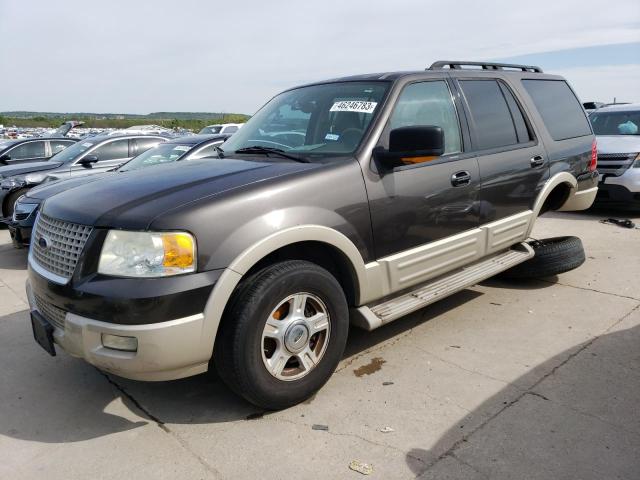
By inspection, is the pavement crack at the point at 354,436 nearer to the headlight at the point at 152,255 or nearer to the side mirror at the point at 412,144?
the headlight at the point at 152,255

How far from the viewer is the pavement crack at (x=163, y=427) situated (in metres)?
2.51

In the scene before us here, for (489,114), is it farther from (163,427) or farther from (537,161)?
(163,427)

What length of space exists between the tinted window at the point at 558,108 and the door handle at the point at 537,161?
38cm

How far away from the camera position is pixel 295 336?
2.90 meters

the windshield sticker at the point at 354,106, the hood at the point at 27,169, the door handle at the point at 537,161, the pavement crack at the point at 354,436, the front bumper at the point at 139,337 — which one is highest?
the windshield sticker at the point at 354,106

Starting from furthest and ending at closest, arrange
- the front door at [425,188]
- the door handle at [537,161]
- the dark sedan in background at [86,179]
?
the dark sedan in background at [86,179] < the door handle at [537,161] < the front door at [425,188]

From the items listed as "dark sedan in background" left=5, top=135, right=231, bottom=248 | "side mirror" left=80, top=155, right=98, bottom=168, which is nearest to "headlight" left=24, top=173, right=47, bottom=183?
"side mirror" left=80, top=155, right=98, bottom=168

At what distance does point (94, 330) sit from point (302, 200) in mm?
1241

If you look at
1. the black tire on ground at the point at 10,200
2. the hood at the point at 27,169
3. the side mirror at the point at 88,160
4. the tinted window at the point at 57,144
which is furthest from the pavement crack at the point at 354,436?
the tinted window at the point at 57,144

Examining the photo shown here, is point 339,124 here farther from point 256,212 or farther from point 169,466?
point 169,466

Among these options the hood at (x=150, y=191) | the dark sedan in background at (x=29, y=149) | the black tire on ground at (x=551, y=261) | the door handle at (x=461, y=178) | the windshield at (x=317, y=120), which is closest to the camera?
the hood at (x=150, y=191)

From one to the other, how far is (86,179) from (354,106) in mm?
4205

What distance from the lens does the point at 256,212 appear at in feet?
8.89

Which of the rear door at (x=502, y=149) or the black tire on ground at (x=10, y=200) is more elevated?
the rear door at (x=502, y=149)
